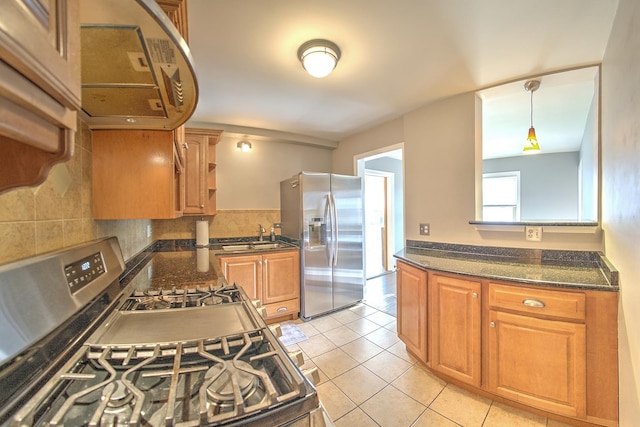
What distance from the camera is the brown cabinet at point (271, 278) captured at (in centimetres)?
269

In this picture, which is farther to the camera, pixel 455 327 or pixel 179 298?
pixel 455 327

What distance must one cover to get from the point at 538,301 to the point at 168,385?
1.89 metres

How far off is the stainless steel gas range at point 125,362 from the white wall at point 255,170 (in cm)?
258

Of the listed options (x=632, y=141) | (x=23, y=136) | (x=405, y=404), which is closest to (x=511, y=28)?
(x=632, y=141)

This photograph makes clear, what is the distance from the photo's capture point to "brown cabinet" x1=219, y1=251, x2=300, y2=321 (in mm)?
2688

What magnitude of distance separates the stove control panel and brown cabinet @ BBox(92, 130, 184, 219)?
29cm

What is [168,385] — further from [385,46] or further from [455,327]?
[385,46]

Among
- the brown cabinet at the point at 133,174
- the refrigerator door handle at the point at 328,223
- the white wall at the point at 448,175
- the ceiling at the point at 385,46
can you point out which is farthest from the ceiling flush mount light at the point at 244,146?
the brown cabinet at the point at 133,174

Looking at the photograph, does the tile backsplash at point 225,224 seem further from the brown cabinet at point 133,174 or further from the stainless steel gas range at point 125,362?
the stainless steel gas range at point 125,362

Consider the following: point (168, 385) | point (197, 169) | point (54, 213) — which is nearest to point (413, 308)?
point (168, 385)

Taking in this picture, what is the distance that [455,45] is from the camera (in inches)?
66.4

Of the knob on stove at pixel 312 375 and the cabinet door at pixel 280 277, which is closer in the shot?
the knob on stove at pixel 312 375

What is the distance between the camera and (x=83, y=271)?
889mm

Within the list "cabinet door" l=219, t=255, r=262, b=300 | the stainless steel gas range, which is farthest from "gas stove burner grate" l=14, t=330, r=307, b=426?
"cabinet door" l=219, t=255, r=262, b=300
